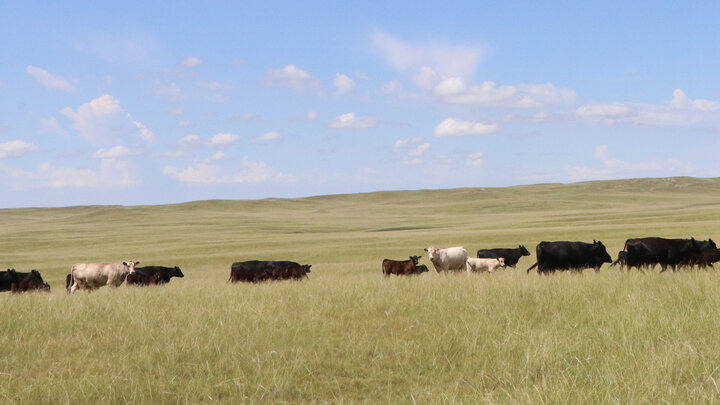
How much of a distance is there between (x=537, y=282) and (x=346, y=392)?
Answer: 6267 millimetres

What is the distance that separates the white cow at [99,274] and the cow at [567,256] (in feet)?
38.1

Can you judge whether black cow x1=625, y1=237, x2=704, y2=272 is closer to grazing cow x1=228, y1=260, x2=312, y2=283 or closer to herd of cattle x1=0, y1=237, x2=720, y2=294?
herd of cattle x1=0, y1=237, x2=720, y2=294

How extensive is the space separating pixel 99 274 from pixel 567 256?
13.4 m

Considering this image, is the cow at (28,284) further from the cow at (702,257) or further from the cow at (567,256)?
the cow at (702,257)

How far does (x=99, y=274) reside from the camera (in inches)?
717

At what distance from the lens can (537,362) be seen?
6340mm

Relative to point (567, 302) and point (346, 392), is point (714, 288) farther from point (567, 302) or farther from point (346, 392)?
point (346, 392)

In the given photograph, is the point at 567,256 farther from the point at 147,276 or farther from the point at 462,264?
the point at 147,276

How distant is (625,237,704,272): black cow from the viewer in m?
15.8

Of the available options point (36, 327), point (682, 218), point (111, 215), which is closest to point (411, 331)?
point (36, 327)

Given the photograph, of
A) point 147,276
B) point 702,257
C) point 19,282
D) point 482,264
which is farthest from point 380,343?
point 19,282

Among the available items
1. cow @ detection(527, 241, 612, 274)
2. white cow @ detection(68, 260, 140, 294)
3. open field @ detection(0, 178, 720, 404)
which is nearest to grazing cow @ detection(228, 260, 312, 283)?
white cow @ detection(68, 260, 140, 294)

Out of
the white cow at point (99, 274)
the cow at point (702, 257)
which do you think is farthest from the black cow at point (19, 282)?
the cow at point (702, 257)

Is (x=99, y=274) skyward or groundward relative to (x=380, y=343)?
groundward
